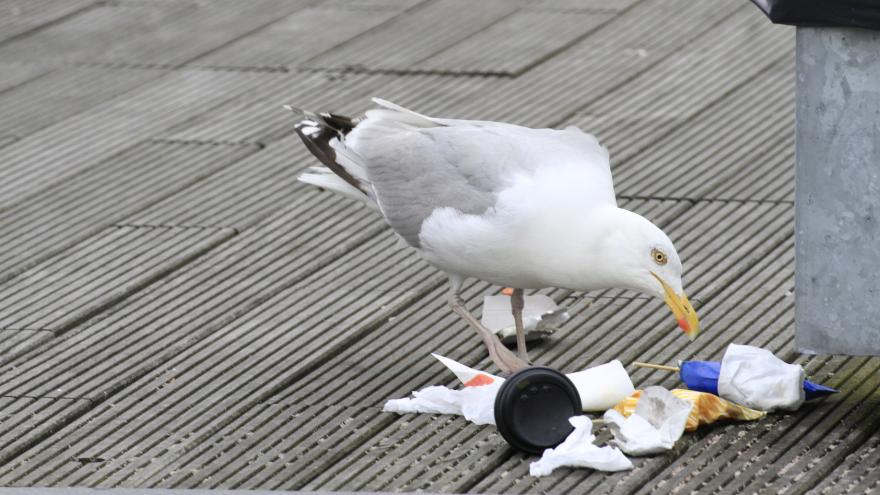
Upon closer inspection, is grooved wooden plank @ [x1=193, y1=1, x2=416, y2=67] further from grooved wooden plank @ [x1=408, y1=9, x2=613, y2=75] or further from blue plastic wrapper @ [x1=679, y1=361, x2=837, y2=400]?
blue plastic wrapper @ [x1=679, y1=361, x2=837, y2=400]

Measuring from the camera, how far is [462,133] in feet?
15.7

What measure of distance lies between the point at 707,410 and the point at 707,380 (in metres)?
Answer: 0.13

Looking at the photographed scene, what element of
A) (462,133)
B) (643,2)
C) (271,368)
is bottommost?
(643,2)

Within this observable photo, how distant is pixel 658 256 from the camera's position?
435cm

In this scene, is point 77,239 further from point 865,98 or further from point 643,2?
point 643,2

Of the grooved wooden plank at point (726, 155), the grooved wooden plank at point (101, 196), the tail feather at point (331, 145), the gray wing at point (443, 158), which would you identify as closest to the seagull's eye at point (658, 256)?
the gray wing at point (443, 158)

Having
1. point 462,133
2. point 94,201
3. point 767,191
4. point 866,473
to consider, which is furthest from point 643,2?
point 866,473

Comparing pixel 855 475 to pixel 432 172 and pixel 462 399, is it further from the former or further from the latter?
pixel 432 172

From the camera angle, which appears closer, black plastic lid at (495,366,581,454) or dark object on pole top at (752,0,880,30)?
dark object on pole top at (752,0,880,30)

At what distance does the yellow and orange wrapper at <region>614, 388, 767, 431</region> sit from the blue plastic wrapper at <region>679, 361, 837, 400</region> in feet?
0.20

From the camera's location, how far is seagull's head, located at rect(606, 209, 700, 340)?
14.3 feet

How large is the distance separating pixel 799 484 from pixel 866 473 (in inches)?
7.0

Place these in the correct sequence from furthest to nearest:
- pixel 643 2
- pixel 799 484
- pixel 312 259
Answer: pixel 643 2 < pixel 312 259 < pixel 799 484

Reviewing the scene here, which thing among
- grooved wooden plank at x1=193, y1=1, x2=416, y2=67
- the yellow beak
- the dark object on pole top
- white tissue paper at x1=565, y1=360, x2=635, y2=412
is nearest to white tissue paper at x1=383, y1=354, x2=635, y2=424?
white tissue paper at x1=565, y1=360, x2=635, y2=412
